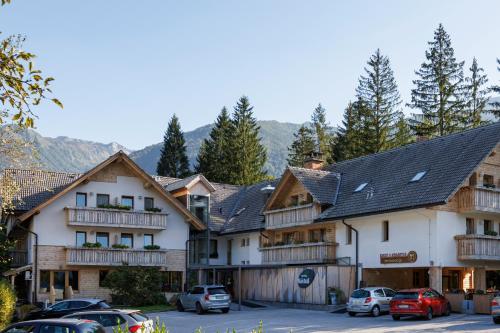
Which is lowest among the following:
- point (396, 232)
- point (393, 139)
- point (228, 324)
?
point (228, 324)

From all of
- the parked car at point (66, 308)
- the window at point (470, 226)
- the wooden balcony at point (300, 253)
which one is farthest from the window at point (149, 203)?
the window at point (470, 226)

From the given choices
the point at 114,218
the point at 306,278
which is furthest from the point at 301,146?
the point at 306,278

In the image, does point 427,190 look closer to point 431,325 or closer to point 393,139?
point 431,325

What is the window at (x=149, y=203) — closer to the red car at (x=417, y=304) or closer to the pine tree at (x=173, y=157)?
the red car at (x=417, y=304)

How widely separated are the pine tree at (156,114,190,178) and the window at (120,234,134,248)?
119 ft

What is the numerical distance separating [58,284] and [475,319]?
80.9 feet

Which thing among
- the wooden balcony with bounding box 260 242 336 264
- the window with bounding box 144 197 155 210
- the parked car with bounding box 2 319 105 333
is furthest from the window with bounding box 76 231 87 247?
the parked car with bounding box 2 319 105 333

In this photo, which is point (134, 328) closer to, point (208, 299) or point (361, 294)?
point (361, 294)

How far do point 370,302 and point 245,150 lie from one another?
46318 millimetres

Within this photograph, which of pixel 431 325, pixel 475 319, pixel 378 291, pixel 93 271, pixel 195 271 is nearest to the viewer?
pixel 431 325

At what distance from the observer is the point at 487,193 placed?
114ft

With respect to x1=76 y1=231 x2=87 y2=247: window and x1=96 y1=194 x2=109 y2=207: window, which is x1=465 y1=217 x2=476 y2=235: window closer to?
x1=96 y1=194 x2=109 y2=207: window

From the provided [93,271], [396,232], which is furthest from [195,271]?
[396,232]

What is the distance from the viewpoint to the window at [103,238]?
44.8 m
